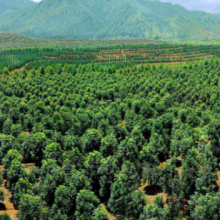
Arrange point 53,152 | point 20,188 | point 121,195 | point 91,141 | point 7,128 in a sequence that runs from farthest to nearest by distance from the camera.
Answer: point 7,128
point 91,141
point 53,152
point 20,188
point 121,195

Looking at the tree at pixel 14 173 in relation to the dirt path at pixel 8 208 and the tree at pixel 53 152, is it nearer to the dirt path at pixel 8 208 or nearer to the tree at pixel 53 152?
the dirt path at pixel 8 208

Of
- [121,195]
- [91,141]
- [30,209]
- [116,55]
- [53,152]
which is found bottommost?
[30,209]

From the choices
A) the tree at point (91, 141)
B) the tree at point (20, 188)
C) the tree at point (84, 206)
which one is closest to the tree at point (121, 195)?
the tree at point (84, 206)

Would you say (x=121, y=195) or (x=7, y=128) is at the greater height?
(x=7, y=128)

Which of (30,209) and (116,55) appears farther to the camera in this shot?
(116,55)

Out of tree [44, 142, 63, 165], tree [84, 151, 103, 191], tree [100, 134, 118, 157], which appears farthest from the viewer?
tree [100, 134, 118, 157]

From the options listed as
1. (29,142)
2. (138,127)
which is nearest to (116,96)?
(138,127)

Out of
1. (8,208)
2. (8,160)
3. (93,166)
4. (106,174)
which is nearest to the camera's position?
(106,174)

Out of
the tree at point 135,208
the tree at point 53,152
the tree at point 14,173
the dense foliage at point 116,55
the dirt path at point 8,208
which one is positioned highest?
the dense foliage at point 116,55

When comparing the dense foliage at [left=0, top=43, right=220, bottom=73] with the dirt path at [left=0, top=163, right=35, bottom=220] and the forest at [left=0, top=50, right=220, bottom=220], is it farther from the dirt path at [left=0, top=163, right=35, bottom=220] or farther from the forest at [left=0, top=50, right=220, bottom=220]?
the dirt path at [left=0, top=163, right=35, bottom=220]

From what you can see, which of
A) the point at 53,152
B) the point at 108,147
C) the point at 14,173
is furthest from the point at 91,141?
the point at 14,173

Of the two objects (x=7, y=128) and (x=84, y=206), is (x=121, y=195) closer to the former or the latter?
(x=84, y=206)

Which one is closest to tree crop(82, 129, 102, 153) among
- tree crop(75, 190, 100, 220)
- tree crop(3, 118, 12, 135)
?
tree crop(75, 190, 100, 220)

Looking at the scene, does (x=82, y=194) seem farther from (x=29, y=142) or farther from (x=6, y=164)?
(x=29, y=142)
